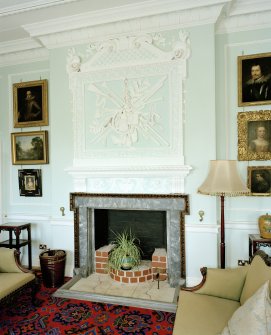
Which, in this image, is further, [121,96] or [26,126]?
[26,126]

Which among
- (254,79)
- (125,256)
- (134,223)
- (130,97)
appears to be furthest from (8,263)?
(254,79)

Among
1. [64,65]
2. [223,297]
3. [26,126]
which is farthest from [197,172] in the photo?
[26,126]

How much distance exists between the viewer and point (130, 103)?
3.69 m

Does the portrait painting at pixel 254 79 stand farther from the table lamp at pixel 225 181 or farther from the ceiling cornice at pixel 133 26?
the table lamp at pixel 225 181

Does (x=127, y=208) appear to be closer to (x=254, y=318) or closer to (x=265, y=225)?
(x=265, y=225)

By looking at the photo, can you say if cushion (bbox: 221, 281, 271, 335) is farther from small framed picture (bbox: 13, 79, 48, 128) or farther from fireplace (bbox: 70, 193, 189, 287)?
small framed picture (bbox: 13, 79, 48, 128)

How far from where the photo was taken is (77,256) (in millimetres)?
3910

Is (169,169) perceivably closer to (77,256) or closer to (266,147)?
(266,147)

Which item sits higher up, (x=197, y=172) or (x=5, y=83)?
(x=5, y=83)

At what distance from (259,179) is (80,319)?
2714 millimetres

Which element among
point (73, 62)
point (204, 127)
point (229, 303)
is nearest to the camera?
point (229, 303)

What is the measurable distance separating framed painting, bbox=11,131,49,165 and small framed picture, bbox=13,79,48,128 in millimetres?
163

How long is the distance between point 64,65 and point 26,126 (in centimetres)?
124

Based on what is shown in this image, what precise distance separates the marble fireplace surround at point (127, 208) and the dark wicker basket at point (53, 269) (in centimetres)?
22
